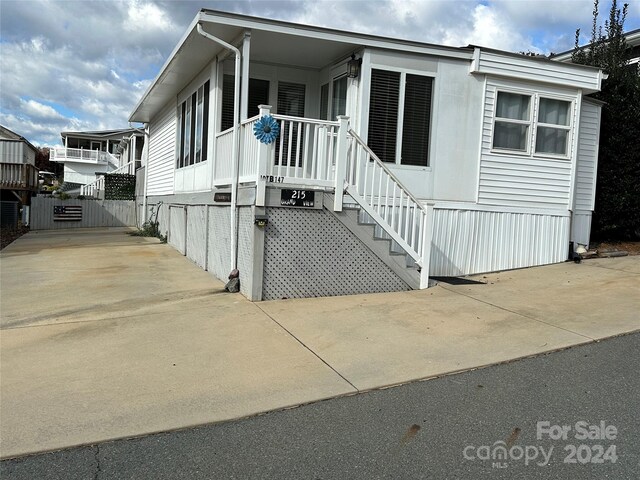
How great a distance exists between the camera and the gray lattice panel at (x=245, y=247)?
751cm

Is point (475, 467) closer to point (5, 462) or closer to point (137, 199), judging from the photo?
point (5, 462)

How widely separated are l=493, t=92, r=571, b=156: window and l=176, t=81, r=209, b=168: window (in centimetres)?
593

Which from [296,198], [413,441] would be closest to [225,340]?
[296,198]

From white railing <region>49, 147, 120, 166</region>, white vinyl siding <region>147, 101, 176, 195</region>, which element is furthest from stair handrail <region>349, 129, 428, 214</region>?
white railing <region>49, 147, 120, 166</region>

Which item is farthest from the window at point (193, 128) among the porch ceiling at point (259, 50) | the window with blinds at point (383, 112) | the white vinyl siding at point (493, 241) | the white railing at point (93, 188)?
the white railing at point (93, 188)

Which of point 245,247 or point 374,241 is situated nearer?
point 245,247

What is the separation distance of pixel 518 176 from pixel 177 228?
808cm

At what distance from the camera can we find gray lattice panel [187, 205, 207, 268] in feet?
34.1

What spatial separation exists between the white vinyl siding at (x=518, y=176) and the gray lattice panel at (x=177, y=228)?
673 centimetres

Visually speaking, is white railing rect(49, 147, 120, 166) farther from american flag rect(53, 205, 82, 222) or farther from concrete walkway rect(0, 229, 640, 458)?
concrete walkway rect(0, 229, 640, 458)

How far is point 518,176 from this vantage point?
10445 millimetres

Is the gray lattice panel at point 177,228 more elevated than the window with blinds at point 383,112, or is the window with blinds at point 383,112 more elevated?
the window with blinds at point 383,112

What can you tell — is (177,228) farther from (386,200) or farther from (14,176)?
(14,176)

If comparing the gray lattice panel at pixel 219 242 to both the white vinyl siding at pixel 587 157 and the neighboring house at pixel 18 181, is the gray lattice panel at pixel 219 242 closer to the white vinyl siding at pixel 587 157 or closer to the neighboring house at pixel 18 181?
the white vinyl siding at pixel 587 157
